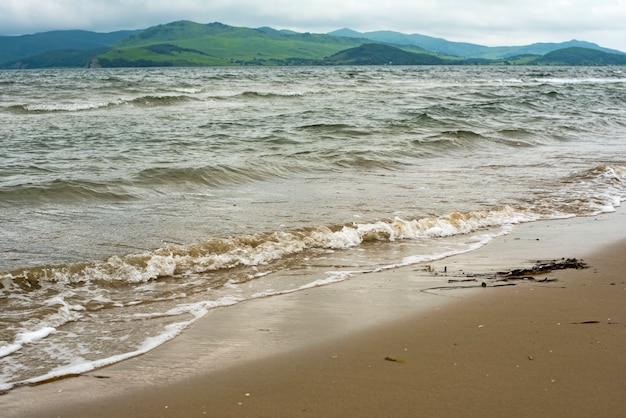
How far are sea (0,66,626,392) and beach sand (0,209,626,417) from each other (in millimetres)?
390

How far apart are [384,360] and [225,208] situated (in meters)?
6.36

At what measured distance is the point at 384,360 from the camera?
179 inches

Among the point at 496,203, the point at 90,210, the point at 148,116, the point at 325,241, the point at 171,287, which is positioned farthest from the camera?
the point at 148,116

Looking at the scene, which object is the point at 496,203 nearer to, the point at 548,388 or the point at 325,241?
the point at 325,241

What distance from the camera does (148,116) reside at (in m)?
28.4

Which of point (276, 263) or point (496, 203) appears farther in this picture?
point (496, 203)

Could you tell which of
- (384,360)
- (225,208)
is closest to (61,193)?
(225,208)

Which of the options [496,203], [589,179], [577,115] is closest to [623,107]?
[577,115]

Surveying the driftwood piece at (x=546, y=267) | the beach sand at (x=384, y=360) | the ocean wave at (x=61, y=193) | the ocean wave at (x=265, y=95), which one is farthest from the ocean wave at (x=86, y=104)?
the beach sand at (x=384, y=360)

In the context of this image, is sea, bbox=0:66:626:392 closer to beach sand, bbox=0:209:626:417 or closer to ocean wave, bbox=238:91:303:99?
beach sand, bbox=0:209:626:417

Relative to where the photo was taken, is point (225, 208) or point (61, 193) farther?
point (61, 193)

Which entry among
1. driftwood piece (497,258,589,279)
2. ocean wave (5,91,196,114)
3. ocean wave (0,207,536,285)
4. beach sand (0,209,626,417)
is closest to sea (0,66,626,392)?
ocean wave (0,207,536,285)

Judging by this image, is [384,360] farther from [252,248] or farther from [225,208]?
[225,208]

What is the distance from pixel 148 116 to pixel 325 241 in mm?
21688
